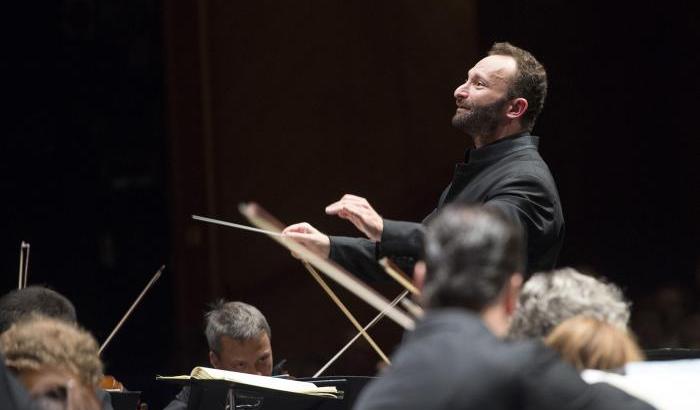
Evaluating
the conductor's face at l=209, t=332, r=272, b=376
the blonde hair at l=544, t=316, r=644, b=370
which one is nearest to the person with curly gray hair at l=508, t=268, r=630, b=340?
the blonde hair at l=544, t=316, r=644, b=370

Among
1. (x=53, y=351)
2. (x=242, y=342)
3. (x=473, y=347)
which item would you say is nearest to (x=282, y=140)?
(x=242, y=342)

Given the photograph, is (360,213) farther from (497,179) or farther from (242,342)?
(242,342)

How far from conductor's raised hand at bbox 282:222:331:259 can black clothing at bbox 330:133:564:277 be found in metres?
0.03

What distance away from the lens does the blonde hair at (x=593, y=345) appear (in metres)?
1.99

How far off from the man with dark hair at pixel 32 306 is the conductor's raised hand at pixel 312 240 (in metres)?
0.58

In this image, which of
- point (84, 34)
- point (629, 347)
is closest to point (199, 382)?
point (629, 347)

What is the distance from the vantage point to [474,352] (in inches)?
63.1

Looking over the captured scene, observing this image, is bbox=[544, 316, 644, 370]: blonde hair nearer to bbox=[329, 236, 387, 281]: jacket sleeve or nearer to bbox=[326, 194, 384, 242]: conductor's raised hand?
bbox=[326, 194, 384, 242]: conductor's raised hand

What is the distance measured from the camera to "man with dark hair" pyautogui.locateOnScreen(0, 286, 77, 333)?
3.29 metres

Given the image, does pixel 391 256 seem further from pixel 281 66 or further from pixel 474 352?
pixel 281 66

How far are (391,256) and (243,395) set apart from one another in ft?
1.48

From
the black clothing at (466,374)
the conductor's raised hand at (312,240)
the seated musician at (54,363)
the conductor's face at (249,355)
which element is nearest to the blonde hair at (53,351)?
the seated musician at (54,363)

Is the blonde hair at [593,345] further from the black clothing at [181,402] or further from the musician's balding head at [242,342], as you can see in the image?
the musician's balding head at [242,342]

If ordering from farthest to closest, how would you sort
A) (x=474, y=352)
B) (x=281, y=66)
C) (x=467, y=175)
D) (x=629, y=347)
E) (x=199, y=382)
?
1. (x=281, y=66)
2. (x=467, y=175)
3. (x=199, y=382)
4. (x=629, y=347)
5. (x=474, y=352)
